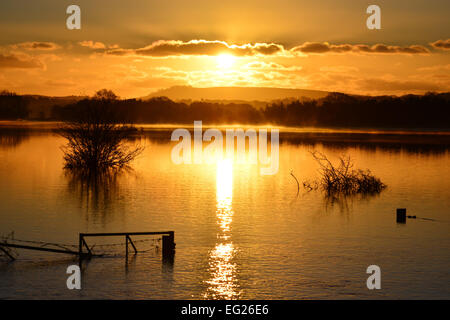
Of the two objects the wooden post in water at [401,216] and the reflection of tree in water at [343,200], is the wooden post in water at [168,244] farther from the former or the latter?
the reflection of tree in water at [343,200]

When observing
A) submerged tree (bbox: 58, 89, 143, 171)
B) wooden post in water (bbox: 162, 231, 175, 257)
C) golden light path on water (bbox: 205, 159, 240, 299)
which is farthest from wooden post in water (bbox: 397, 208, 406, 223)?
submerged tree (bbox: 58, 89, 143, 171)

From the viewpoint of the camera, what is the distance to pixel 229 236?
3403 cm

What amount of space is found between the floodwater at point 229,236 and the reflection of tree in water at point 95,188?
13 centimetres

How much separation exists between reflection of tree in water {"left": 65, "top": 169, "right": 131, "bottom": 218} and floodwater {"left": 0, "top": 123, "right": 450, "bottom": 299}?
5.3 inches

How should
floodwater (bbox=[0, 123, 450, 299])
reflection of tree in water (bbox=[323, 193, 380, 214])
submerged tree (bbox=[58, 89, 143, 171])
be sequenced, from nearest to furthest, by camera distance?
floodwater (bbox=[0, 123, 450, 299])
reflection of tree in water (bbox=[323, 193, 380, 214])
submerged tree (bbox=[58, 89, 143, 171])

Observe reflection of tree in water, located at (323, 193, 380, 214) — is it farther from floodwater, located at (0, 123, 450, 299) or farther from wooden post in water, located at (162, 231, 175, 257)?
wooden post in water, located at (162, 231, 175, 257)

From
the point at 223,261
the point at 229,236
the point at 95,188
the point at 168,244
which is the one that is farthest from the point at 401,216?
the point at 95,188

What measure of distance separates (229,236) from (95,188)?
24303 mm

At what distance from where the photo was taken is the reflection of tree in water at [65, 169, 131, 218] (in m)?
44.9

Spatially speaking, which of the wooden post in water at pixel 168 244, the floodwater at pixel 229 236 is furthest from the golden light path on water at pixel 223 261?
the wooden post in water at pixel 168 244

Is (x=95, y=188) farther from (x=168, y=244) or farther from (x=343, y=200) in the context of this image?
(x=168, y=244)
